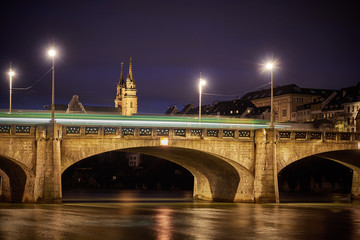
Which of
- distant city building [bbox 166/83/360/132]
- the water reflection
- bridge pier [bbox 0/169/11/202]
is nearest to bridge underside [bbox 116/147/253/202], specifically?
bridge pier [bbox 0/169/11/202]

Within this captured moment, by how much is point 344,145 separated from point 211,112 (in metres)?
109

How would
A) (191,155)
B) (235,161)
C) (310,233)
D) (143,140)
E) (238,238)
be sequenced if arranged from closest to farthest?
(238,238), (310,233), (143,140), (235,161), (191,155)

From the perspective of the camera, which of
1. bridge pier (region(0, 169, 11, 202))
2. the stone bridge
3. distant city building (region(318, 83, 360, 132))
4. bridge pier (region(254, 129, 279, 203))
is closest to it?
the stone bridge

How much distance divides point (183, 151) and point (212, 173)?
675 cm

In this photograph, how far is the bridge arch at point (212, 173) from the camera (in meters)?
46.0

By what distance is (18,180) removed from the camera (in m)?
43.1

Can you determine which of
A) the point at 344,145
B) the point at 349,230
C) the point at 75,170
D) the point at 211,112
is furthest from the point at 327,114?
the point at 349,230

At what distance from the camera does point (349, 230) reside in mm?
26547

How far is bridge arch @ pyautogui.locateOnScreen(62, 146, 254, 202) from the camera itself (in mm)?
46000

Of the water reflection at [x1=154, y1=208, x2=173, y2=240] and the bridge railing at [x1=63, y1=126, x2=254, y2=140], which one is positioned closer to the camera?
the water reflection at [x1=154, y1=208, x2=173, y2=240]

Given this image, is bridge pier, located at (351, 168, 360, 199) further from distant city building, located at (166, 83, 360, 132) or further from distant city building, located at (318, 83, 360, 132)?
distant city building, located at (318, 83, 360, 132)

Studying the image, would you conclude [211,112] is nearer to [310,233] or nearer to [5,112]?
[5,112]

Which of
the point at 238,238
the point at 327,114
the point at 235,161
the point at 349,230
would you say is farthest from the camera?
the point at 327,114

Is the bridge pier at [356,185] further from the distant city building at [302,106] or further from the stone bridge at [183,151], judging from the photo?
the distant city building at [302,106]
